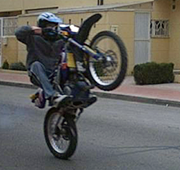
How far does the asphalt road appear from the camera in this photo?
7543mm

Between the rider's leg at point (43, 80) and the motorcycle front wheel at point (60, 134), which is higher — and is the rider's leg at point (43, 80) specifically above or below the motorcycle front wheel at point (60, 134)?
above

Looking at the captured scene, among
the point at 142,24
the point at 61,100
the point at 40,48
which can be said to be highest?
the point at 142,24

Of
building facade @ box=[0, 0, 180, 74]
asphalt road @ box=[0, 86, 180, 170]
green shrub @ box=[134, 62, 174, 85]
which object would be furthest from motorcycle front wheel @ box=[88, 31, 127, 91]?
building facade @ box=[0, 0, 180, 74]

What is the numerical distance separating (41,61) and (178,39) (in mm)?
16228

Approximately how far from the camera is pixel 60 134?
778 centimetres

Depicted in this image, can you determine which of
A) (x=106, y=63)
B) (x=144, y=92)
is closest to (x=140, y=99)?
(x=144, y=92)

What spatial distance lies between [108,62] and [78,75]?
61 centimetres

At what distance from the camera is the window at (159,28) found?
23092 millimetres

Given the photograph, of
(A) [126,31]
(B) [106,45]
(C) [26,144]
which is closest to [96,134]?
(C) [26,144]

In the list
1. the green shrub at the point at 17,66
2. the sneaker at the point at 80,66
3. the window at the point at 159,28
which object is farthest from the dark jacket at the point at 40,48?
the green shrub at the point at 17,66

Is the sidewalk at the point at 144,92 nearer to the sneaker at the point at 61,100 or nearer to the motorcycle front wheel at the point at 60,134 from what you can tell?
the motorcycle front wheel at the point at 60,134

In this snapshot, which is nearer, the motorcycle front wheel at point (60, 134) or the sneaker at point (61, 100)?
the sneaker at point (61, 100)

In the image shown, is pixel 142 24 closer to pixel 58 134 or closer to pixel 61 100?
pixel 58 134

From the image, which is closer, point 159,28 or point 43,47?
point 43,47
